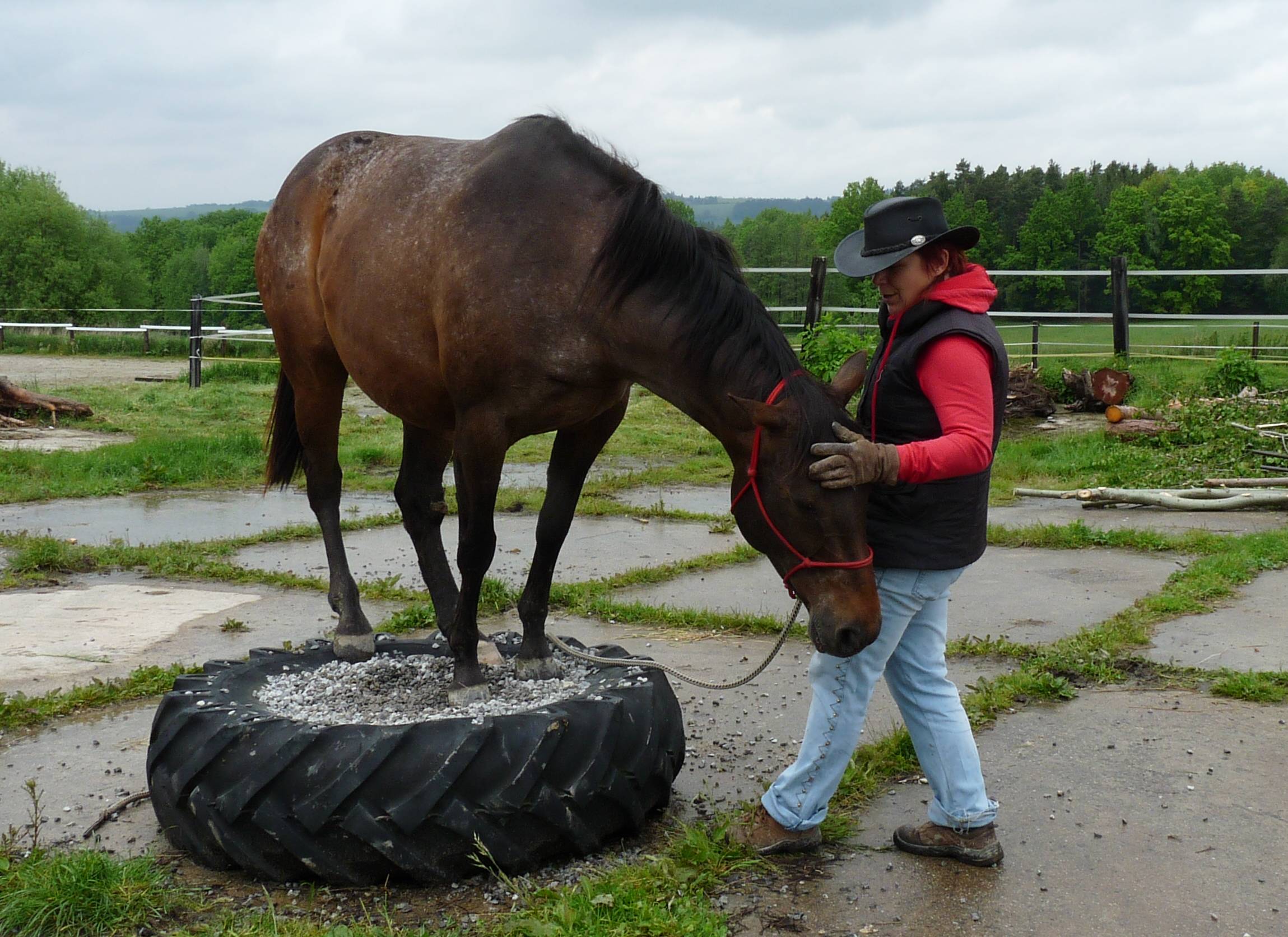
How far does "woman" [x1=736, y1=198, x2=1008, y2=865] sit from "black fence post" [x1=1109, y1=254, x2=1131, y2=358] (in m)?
10.7

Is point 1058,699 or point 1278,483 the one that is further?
point 1278,483

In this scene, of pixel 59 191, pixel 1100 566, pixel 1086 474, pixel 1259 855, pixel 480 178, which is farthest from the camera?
pixel 59 191

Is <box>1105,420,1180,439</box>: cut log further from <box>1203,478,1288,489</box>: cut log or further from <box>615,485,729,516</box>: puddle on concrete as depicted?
<box>615,485,729,516</box>: puddle on concrete

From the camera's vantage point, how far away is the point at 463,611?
3.59 metres

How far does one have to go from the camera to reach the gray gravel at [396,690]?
3.41 meters

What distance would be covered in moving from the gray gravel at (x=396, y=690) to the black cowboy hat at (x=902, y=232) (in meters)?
1.63

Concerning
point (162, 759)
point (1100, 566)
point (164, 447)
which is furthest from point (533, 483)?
point (162, 759)

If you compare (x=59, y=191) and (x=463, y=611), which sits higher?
(x=59, y=191)

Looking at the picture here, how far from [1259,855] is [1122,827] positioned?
0.34 m

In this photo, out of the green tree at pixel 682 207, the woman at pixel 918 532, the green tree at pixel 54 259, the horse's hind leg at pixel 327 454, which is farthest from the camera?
the green tree at pixel 54 259

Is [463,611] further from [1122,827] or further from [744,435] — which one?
[1122,827]

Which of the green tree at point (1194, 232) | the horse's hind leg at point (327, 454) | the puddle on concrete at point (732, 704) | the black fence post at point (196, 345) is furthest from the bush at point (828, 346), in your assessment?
the green tree at point (1194, 232)

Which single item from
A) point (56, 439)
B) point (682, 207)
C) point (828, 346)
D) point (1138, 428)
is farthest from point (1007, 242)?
point (682, 207)

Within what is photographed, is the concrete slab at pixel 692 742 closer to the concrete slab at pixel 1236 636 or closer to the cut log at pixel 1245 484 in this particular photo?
the concrete slab at pixel 1236 636
